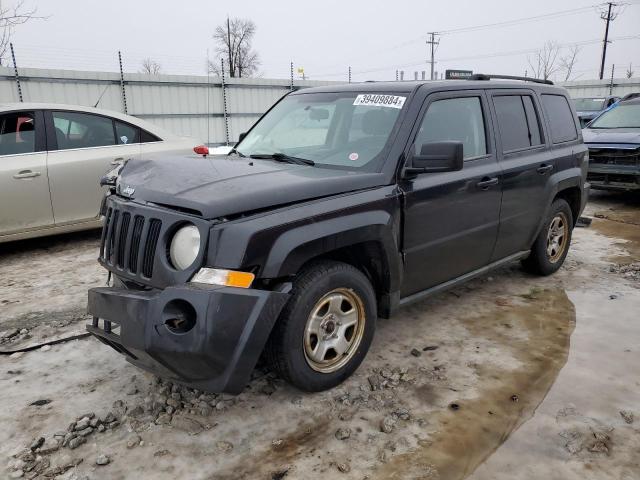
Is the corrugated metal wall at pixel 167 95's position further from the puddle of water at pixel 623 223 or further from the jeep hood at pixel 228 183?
the jeep hood at pixel 228 183

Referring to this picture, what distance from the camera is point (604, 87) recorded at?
985 inches

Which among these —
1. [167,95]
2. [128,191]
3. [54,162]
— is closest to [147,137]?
[54,162]

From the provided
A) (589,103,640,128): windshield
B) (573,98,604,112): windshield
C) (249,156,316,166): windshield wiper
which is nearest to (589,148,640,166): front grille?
(589,103,640,128): windshield

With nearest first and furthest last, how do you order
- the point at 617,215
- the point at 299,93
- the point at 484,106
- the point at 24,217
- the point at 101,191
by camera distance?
the point at 484,106 → the point at 299,93 → the point at 24,217 → the point at 101,191 → the point at 617,215

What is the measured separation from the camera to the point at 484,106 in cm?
392

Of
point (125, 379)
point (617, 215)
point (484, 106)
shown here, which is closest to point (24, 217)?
point (125, 379)

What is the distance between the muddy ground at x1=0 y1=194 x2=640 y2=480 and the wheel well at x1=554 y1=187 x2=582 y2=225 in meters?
1.21

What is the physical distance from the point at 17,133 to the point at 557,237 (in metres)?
5.70

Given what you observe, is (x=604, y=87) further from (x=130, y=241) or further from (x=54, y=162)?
(x=130, y=241)

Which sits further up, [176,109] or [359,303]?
[176,109]

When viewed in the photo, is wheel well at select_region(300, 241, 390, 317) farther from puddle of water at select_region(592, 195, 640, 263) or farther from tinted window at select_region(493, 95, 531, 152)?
puddle of water at select_region(592, 195, 640, 263)

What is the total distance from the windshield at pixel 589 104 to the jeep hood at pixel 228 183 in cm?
1670

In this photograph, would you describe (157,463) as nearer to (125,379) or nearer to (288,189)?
(125,379)

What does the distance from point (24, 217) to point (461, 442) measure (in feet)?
16.1
